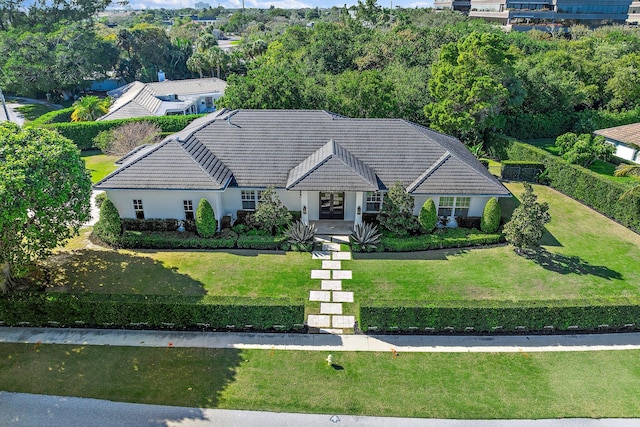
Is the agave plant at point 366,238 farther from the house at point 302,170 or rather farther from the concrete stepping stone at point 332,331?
the concrete stepping stone at point 332,331

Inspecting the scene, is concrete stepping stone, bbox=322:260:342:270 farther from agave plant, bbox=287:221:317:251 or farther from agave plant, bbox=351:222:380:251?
agave plant, bbox=351:222:380:251

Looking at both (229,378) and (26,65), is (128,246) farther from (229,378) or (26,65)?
(26,65)

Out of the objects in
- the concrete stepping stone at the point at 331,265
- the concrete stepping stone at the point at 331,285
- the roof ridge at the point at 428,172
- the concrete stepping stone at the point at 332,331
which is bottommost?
the concrete stepping stone at the point at 332,331

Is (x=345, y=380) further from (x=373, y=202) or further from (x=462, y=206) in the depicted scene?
(x=462, y=206)

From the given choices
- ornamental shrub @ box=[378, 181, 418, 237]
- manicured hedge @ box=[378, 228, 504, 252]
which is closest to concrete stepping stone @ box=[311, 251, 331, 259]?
manicured hedge @ box=[378, 228, 504, 252]

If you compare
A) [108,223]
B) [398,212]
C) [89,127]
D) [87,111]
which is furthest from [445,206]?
[87,111]

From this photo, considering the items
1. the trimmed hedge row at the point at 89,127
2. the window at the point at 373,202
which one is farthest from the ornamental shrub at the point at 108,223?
the trimmed hedge row at the point at 89,127
